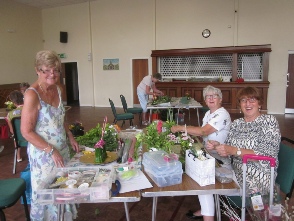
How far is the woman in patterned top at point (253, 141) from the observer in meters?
1.88

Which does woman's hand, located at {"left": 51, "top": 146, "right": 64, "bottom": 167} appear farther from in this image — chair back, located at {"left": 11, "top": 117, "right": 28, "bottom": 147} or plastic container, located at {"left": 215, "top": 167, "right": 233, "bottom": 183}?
chair back, located at {"left": 11, "top": 117, "right": 28, "bottom": 147}

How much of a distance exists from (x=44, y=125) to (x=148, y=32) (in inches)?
338

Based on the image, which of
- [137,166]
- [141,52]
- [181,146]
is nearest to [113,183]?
[137,166]

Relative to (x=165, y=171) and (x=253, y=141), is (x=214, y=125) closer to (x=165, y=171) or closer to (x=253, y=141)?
(x=253, y=141)

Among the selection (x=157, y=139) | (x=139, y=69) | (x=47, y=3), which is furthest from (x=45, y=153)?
(x=47, y=3)

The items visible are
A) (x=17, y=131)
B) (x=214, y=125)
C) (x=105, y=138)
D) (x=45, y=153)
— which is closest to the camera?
(x=45, y=153)

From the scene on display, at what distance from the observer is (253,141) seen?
1.95 meters

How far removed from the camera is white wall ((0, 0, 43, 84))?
976 centimetres

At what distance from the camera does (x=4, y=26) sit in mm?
9711

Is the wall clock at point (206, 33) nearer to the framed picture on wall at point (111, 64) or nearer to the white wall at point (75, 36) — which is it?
the framed picture on wall at point (111, 64)

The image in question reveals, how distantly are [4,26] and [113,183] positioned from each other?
409 inches

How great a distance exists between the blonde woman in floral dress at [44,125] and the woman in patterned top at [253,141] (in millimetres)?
1174

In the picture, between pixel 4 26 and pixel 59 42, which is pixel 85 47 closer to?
pixel 59 42

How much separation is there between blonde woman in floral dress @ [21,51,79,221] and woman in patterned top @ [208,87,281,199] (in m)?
1.17
